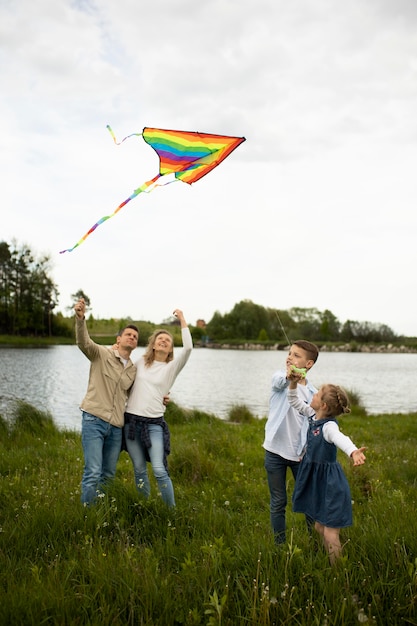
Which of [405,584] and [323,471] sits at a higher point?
[323,471]

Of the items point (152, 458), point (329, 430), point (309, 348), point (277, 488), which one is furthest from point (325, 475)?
point (152, 458)

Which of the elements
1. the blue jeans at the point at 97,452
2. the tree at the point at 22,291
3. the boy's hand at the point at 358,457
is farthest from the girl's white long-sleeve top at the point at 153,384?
the tree at the point at 22,291

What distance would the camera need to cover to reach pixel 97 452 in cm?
474

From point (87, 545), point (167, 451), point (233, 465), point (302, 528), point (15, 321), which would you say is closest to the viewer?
point (87, 545)

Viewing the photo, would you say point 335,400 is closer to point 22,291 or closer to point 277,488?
point 277,488

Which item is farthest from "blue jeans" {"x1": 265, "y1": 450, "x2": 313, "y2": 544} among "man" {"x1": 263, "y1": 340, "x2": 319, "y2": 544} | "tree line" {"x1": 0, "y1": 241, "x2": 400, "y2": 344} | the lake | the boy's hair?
"tree line" {"x1": 0, "y1": 241, "x2": 400, "y2": 344}

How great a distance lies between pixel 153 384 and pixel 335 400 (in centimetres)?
196

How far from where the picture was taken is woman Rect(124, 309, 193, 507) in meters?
4.75

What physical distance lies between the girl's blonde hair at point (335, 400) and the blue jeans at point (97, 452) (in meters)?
2.12

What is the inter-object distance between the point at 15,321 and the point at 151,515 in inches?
2491

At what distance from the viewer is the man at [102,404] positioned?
4.69 meters

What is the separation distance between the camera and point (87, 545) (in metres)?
3.39

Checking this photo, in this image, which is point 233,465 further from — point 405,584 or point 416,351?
point 416,351

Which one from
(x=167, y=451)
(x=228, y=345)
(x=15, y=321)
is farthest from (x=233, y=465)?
(x=228, y=345)
